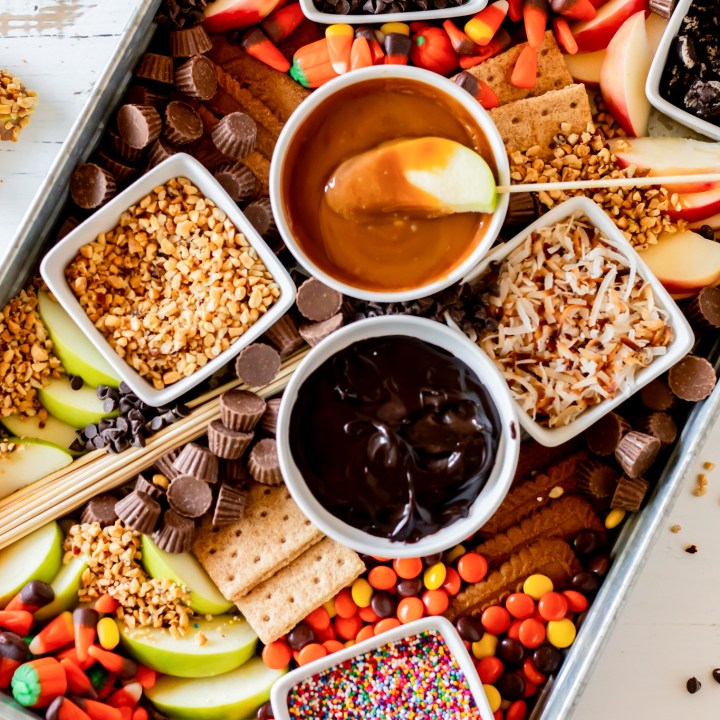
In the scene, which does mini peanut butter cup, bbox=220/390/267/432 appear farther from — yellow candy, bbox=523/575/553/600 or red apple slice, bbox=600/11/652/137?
red apple slice, bbox=600/11/652/137

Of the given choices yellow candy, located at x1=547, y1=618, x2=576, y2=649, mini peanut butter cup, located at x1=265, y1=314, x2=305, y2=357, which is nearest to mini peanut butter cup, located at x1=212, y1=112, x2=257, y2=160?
mini peanut butter cup, located at x1=265, y1=314, x2=305, y2=357

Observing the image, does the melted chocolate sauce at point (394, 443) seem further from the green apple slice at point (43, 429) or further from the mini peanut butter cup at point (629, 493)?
the green apple slice at point (43, 429)

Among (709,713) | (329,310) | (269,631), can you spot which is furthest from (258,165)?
(709,713)

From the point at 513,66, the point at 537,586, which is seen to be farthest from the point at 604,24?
the point at 537,586

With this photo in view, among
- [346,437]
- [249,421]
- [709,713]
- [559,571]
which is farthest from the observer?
[709,713]

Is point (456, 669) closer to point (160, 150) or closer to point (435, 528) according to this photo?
point (435, 528)

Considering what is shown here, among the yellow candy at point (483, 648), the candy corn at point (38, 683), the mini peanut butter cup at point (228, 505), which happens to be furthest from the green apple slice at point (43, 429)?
the yellow candy at point (483, 648)
